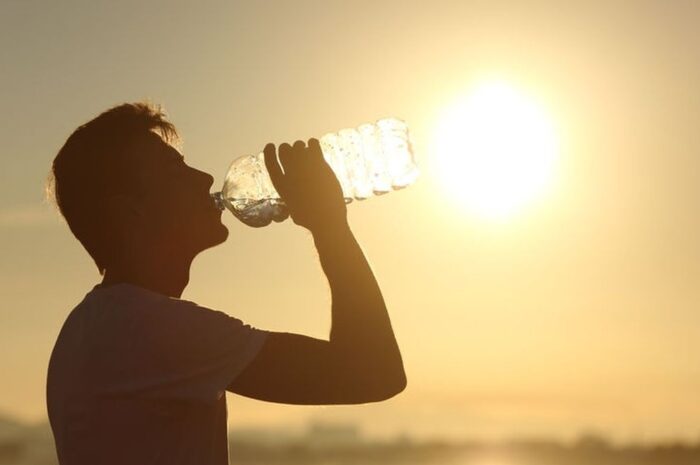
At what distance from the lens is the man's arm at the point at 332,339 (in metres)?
2.82

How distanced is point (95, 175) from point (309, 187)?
57cm

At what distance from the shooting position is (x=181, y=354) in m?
2.70

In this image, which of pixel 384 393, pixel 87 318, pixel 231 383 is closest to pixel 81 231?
pixel 87 318

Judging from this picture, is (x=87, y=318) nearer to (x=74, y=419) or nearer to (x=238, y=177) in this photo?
(x=74, y=419)

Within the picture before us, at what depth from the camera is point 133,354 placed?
2.70 m

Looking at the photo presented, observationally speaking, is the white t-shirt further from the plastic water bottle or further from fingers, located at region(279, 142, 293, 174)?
the plastic water bottle

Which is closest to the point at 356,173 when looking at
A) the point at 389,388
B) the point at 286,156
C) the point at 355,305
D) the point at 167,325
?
the point at 286,156

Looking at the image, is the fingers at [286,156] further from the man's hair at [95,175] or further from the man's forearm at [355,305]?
the man's hair at [95,175]

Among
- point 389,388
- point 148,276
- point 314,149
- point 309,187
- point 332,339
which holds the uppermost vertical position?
point 314,149

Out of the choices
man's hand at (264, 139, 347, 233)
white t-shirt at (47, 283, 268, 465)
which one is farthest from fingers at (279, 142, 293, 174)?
white t-shirt at (47, 283, 268, 465)

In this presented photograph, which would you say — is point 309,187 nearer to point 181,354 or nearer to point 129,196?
point 129,196

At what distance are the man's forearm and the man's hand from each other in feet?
0.11

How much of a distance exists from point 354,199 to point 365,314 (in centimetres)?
206

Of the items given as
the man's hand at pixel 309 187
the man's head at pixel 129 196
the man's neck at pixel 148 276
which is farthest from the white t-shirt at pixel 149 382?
the man's hand at pixel 309 187
